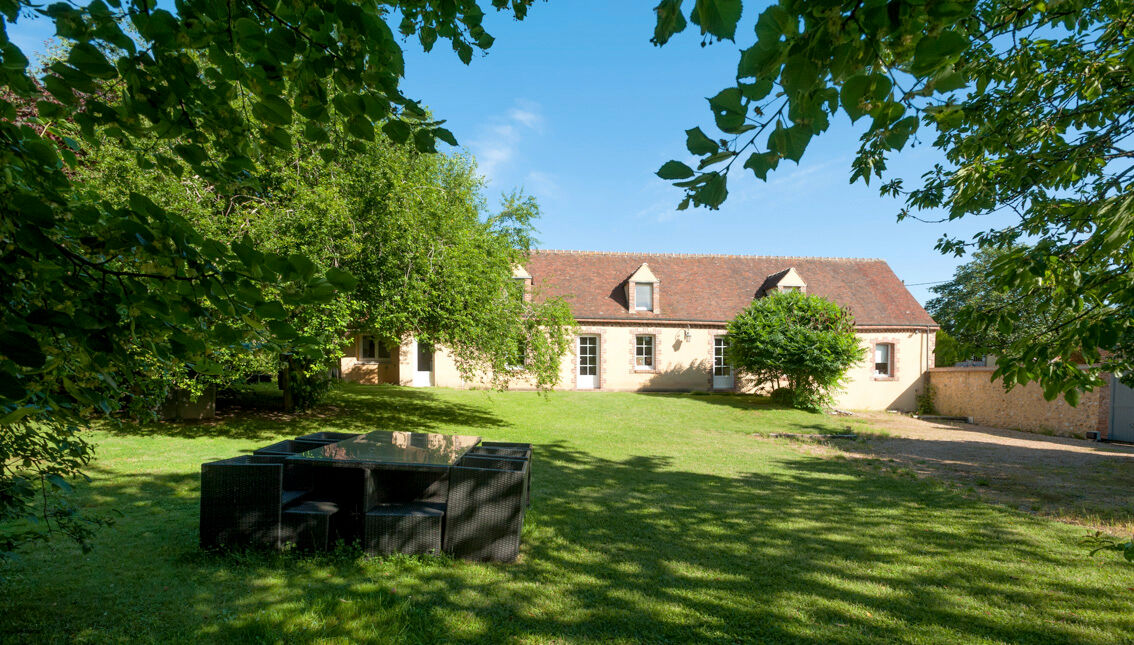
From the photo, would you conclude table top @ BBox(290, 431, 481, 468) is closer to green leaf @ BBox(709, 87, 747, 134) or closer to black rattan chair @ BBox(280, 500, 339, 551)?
black rattan chair @ BBox(280, 500, 339, 551)

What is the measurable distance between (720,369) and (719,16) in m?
23.2

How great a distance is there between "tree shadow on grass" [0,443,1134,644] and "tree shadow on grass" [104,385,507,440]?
5.12 meters

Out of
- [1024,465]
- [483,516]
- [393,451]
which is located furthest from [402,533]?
[1024,465]

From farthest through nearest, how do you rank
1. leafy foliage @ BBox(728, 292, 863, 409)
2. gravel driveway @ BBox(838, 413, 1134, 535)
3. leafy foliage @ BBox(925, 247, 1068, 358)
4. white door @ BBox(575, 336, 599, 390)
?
white door @ BBox(575, 336, 599, 390) → leafy foliage @ BBox(728, 292, 863, 409) → gravel driveway @ BBox(838, 413, 1134, 535) → leafy foliage @ BBox(925, 247, 1068, 358)

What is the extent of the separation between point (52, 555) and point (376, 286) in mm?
7470

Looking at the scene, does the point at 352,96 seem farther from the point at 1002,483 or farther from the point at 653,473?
the point at 1002,483

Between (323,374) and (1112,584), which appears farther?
(323,374)

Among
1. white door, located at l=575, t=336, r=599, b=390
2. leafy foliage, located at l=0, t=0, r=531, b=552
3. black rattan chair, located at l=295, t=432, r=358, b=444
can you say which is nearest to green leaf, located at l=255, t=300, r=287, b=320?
leafy foliage, located at l=0, t=0, r=531, b=552

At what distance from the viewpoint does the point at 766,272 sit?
83.8 ft

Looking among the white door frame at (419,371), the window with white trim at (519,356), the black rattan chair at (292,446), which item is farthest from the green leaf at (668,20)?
the white door frame at (419,371)

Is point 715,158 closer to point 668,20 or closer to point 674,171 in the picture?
point 674,171

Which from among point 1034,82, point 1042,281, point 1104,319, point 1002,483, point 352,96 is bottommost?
point 1002,483

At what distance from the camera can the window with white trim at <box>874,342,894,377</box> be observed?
23.4m

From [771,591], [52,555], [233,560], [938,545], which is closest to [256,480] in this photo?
[233,560]
